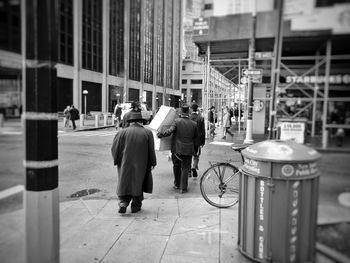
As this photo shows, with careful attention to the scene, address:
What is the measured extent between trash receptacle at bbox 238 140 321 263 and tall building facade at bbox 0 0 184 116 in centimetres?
218

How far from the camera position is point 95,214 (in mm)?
5266

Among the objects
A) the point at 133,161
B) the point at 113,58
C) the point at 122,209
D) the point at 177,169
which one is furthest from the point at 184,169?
the point at 113,58

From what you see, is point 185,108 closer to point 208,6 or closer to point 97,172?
point 97,172

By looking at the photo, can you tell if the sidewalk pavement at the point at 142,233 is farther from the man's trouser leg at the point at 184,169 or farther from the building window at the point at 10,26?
the building window at the point at 10,26

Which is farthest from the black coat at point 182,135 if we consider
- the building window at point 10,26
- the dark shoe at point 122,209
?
the building window at point 10,26

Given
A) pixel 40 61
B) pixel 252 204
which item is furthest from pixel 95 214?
pixel 40 61

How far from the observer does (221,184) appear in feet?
18.7

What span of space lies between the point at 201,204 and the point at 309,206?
293 centimetres

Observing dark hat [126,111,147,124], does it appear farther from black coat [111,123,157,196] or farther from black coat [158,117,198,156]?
black coat [158,117,198,156]

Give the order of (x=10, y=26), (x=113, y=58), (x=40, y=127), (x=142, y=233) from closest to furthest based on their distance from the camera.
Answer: (x=10, y=26) → (x=40, y=127) → (x=142, y=233) → (x=113, y=58)

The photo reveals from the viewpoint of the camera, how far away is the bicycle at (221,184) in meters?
5.71

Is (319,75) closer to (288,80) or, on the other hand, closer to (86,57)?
(288,80)

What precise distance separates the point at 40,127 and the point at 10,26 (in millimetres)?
763

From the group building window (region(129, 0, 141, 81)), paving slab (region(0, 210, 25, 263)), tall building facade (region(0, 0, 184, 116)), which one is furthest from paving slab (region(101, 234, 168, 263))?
building window (region(129, 0, 141, 81))
